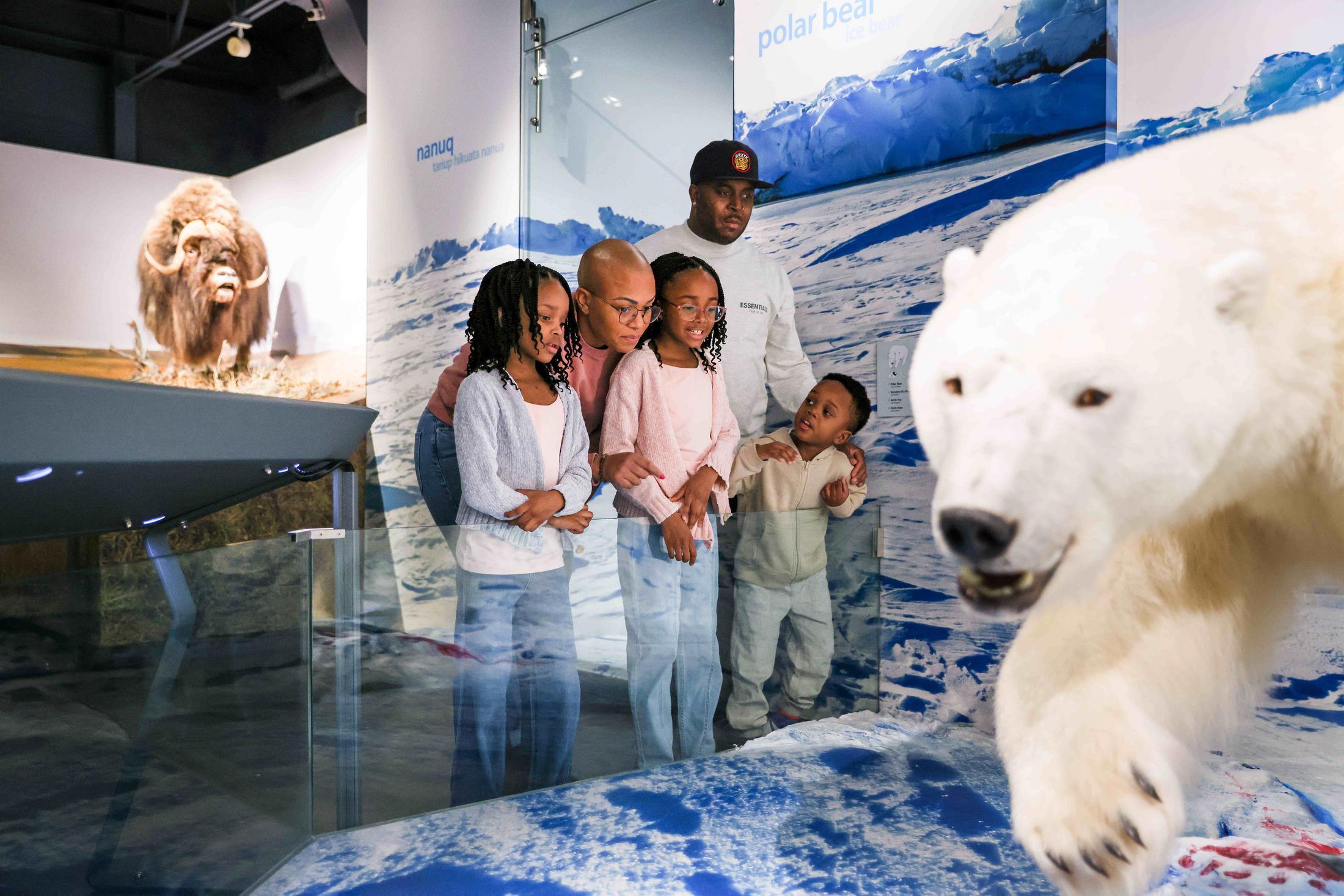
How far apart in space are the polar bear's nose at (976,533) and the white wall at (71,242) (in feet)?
19.1

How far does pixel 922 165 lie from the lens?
2717mm

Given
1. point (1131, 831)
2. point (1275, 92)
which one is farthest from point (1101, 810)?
point (1275, 92)

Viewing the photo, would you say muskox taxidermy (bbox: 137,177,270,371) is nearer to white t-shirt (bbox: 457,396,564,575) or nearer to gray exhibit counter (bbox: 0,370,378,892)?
white t-shirt (bbox: 457,396,564,575)

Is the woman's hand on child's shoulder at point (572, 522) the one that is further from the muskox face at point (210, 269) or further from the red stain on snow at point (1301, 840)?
the muskox face at point (210, 269)

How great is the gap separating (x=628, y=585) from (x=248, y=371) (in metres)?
4.29

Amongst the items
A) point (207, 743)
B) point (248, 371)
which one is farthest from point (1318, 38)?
point (248, 371)

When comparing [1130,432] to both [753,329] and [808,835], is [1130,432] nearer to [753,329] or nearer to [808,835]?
[808,835]

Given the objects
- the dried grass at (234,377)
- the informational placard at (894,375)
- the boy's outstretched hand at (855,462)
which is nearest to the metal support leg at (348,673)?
the boy's outstretched hand at (855,462)

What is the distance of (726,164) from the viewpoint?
2.77 meters

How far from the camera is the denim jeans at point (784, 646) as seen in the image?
235cm

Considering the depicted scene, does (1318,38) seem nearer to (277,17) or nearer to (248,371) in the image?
(248,371)

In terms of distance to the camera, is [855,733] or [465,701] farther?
[855,733]

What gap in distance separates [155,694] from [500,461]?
83 cm

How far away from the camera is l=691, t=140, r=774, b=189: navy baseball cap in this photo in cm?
277
